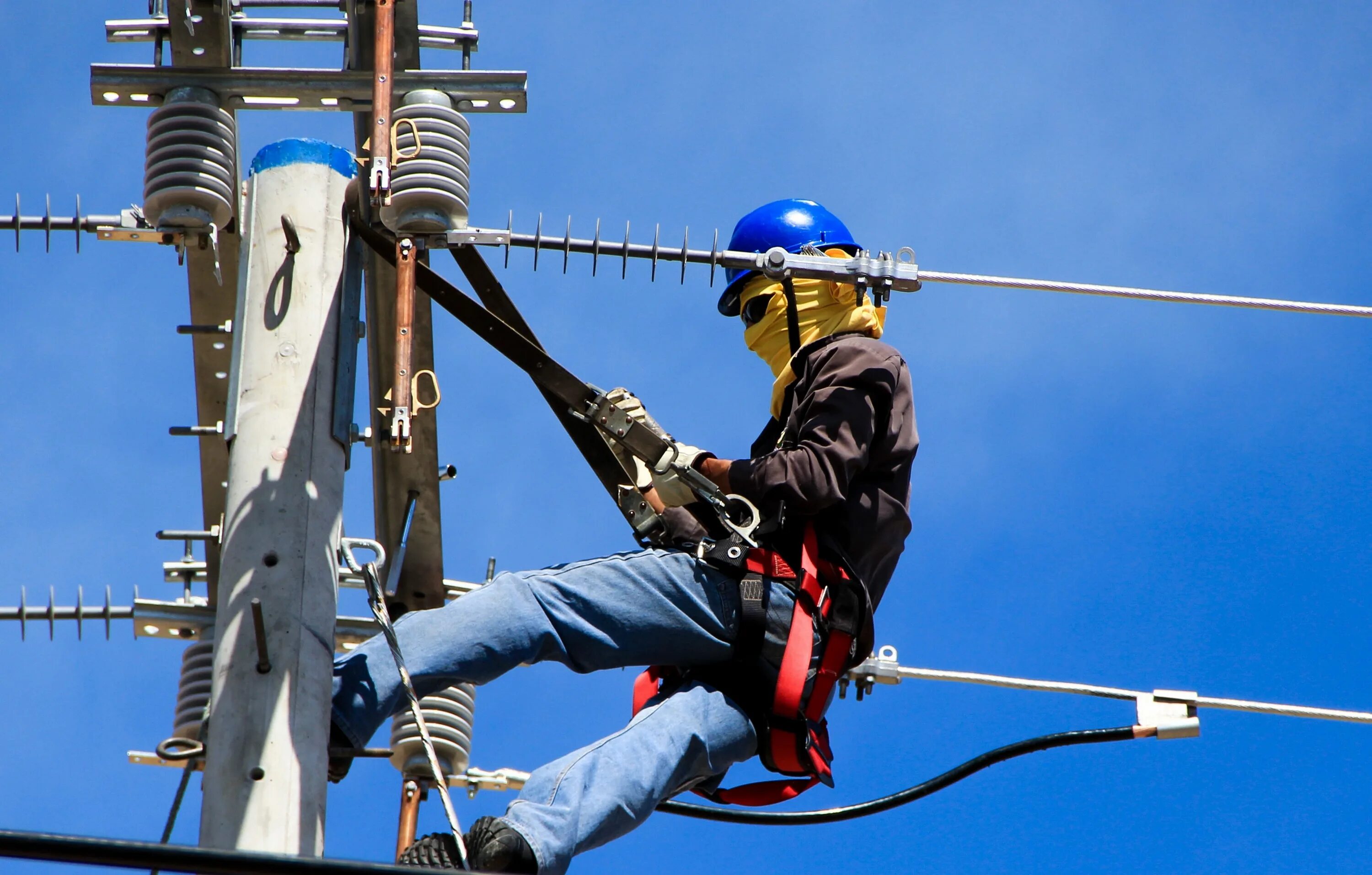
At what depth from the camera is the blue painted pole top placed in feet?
19.1

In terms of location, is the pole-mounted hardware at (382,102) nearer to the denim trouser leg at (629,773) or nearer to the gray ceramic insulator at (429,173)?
the gray ceramic insulator at (429,173)

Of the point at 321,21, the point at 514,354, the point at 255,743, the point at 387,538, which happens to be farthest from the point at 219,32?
the point at 255,743

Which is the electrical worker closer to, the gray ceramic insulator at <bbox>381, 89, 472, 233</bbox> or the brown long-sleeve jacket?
Result: the brown long-sleeve jacket

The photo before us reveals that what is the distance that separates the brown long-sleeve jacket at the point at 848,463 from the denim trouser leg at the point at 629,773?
562mm

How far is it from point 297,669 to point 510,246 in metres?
1.40

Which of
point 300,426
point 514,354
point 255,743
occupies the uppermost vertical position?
point 514,354

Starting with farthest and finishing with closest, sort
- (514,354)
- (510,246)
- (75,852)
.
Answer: (514,354) < (510,246) < (75,852)

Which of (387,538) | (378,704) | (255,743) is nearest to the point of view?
(255,743)

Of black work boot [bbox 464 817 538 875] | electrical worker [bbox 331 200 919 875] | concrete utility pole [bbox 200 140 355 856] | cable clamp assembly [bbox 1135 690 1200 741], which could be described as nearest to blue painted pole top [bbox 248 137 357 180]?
concrete utility pole [bbox 200 140 355 856]

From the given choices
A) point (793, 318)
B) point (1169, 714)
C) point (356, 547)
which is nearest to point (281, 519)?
point (356, 547)

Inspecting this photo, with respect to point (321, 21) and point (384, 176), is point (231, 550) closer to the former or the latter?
point (384, 176)

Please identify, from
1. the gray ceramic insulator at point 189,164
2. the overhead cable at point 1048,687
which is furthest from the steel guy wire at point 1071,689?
the gray ceramic insulator at point 189,164

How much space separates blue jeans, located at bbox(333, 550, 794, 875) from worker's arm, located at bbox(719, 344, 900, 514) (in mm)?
293

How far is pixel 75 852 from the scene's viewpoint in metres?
3.24
